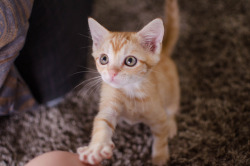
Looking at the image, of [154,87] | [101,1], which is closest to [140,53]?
[154,87]

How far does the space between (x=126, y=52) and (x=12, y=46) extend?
1.57 ft

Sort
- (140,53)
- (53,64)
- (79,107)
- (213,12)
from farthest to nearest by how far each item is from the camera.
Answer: (213,12)
(79,107)
(53,64)
(140,53)

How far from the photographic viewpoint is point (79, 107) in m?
1.44

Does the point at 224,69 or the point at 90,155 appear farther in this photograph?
the point at 224,69

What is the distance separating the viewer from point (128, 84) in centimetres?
99

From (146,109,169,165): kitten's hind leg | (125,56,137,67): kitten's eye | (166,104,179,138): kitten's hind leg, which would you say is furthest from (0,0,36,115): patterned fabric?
(166,104,179,138): kitten's hind leg

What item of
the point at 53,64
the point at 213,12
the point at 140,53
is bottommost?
the point at 53,64

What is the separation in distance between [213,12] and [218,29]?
23cm

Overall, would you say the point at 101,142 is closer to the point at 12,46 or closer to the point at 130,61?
the point at 130,61

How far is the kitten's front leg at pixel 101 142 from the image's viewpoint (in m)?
0.79

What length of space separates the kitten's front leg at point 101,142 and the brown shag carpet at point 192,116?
315 millimetres

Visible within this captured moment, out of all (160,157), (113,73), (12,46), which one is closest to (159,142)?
(160,157)

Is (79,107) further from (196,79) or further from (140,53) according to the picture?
(196,79)

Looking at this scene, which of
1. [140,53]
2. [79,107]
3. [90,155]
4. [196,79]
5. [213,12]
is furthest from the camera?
[213,12]
